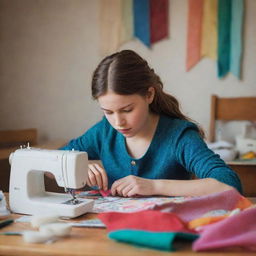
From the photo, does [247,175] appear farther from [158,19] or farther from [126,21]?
[126,21]

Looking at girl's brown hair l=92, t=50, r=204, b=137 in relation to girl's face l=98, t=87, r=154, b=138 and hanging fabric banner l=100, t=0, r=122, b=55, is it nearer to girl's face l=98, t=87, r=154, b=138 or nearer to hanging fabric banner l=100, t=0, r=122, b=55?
girl's face l=98, t=87, r=154, b=138

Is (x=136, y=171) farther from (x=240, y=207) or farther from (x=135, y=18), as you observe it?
(x=135, y=18)

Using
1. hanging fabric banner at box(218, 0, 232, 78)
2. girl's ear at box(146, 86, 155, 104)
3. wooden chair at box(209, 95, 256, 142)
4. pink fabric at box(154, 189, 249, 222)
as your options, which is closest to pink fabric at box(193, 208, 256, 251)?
pink fabric at box(154, 189, 249, 222)

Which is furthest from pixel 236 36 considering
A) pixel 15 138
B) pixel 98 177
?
pixel 98 177

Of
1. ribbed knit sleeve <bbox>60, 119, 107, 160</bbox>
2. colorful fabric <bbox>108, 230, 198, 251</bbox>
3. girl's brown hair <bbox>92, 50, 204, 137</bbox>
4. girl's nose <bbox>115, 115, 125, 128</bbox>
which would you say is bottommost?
colorful fabric <bbox>108, 230, 198, 251</bbox>

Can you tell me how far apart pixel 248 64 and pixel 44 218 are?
8.63ft

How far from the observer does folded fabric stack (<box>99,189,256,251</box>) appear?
99cm

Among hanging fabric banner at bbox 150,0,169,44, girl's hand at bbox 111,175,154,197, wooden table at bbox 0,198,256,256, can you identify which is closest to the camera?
wooden table at bbox 0,198,256,256

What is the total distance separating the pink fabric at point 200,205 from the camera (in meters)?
1.17

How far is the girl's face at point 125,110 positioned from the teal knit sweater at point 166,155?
15cm

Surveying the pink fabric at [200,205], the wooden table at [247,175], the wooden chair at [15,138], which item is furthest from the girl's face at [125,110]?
the wooden chair at [15,138]

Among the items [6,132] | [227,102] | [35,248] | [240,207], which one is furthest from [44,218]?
[227,102]

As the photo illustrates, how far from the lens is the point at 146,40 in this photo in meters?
3.48

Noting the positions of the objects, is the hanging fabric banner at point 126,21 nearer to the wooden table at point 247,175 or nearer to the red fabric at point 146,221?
the wooden table at point 247,175
